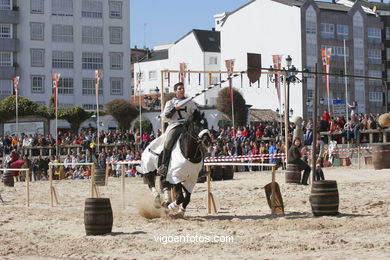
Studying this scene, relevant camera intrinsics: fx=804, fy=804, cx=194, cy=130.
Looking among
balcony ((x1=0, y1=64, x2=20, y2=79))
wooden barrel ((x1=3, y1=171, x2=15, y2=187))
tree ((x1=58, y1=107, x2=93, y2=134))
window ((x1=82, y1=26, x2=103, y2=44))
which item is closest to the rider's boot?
wooden barrel ((x1=3, y1=171, x2=15, y2=187))

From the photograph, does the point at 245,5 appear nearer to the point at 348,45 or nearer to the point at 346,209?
the point at 348,45

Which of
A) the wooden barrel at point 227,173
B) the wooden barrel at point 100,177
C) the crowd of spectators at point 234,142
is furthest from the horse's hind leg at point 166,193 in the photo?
the crowd of spectators at point 234,142

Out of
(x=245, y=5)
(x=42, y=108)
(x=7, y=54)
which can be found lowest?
(x=42, y=108)

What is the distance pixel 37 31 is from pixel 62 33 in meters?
2.70

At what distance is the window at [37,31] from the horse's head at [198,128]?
68350mm

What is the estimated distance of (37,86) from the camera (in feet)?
265

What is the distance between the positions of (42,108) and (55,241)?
52.4m

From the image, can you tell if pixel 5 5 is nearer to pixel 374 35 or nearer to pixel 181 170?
pixel 374 35

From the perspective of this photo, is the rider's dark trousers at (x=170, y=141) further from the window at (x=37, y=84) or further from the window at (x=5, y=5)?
the window at (x=5, y=5)

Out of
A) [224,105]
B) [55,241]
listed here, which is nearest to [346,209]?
[55,241]

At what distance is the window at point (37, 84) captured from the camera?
8044 centimetres

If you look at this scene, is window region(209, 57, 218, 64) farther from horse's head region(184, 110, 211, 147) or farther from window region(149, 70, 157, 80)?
horse's head region(184, 110, 211, 147)

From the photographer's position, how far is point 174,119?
52.6 ft

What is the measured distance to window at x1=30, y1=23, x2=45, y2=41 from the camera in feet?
267
